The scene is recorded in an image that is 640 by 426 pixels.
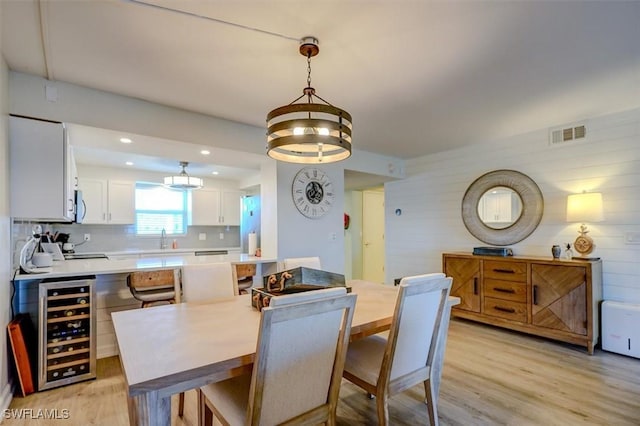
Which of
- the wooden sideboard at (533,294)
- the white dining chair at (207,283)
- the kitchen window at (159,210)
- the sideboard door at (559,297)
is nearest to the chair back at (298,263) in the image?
the white dining chair at (207,283)

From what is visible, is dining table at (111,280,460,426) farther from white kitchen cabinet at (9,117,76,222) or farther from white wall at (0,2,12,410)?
white kitchen cabinet at (9,117,76,222)

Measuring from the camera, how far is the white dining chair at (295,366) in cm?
120

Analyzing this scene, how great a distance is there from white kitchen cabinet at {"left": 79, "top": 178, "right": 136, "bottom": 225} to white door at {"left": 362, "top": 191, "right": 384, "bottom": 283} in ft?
14.8

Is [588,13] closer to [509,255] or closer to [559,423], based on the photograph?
[559,423]

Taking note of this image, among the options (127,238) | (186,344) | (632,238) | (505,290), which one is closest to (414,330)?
(186,344)

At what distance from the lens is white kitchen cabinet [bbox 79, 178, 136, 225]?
503 centimetres

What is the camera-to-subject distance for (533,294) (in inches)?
136

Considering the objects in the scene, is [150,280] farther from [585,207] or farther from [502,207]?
[585,207]

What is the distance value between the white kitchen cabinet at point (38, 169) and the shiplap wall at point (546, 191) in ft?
14.8

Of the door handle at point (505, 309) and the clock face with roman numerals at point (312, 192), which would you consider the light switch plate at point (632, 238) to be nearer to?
the door handle at point (505, 309)

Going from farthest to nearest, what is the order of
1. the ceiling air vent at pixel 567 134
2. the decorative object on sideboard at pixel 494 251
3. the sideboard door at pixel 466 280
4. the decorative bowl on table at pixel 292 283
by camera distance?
the sideboard door at pixel 466 280 → the decorative object on sideboard at pixel 494 251 → the ceiling air vent at pixel 567 134 → the decorative bowl on table at pixel 292 283

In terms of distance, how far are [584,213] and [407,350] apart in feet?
9.33

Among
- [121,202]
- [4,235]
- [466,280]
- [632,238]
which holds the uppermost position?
[121,202]

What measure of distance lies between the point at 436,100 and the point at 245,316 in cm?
249
